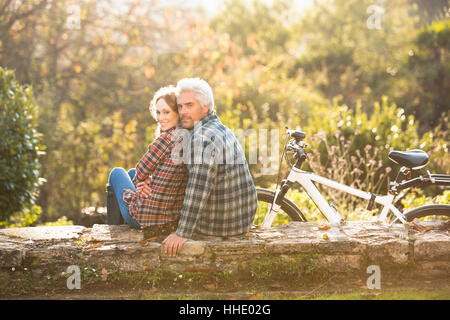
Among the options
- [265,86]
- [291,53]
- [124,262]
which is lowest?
[124,262]

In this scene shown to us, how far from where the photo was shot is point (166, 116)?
3371 mm

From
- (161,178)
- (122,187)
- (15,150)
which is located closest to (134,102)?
(15,150)

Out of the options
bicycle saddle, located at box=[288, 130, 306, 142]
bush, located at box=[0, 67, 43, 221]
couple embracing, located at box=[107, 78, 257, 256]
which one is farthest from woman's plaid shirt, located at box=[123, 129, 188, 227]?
bush, located at box=[0, 67, 43, 221]

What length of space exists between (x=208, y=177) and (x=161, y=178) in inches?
14.9

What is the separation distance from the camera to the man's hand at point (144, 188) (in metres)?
3.39

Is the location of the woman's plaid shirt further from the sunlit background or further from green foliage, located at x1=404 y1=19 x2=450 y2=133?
green foliage, located at x1=404 y1=19 x2=450 y2=133

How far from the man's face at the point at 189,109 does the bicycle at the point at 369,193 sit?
97cm

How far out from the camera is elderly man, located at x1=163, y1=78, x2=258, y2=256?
10.3ft

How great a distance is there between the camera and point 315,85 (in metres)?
17.9

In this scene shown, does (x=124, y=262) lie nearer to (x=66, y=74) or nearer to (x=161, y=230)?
(x=161, y=230)

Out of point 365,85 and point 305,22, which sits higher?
point 305,22

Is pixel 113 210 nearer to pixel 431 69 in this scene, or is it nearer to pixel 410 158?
pixel 410 158
